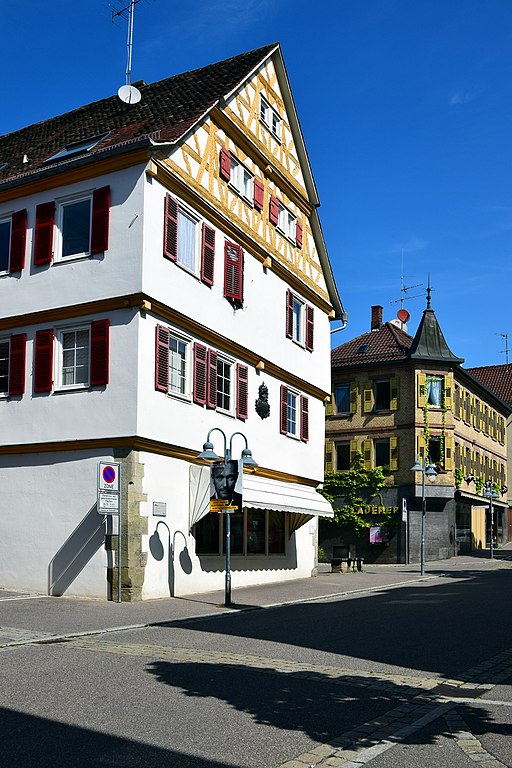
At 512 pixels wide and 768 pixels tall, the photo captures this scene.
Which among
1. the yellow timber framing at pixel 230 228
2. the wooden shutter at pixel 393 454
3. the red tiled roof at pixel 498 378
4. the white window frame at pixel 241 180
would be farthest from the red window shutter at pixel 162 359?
the red tiled roof at pixel 498 378

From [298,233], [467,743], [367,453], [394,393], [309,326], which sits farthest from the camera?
[367,453]

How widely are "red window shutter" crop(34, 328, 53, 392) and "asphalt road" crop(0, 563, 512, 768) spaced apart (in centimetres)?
816

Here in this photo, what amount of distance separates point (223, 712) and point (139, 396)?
12.7 meters

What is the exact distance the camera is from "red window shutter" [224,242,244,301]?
25.1 m

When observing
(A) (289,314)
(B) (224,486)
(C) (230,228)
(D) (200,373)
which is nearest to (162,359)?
(D) (200,373)

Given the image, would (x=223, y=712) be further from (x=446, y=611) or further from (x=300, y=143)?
(x=300, y=143)

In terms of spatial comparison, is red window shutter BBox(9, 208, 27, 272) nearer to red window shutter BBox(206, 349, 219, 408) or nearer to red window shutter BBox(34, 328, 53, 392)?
red window shutter BBox(34, 328, 53, 392)

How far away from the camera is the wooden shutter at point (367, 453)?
49.1 meters

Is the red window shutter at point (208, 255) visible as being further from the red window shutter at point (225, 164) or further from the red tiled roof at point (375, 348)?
the red tiled roof at point (375, 348)

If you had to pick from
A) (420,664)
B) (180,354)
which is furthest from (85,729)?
(180,354)

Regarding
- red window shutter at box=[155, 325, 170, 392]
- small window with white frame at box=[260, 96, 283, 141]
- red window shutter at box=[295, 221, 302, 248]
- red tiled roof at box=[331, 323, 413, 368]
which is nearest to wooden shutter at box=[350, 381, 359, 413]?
red tiled roof at box=[331, 323, 413, 368]

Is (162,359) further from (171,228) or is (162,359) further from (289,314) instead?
(289,314)

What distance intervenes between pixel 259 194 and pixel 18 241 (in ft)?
26.9

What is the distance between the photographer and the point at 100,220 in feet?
70.0
